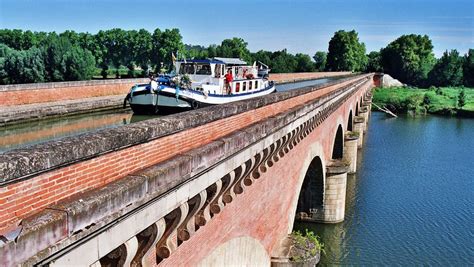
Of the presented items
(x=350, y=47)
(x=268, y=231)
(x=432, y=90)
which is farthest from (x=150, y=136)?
(x=350, y=47)

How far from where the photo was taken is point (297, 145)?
14.2 meters

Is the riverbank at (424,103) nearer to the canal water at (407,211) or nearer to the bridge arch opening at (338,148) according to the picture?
the canal water at (407,211)

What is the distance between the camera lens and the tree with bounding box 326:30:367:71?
342 ft

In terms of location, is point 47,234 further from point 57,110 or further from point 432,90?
point 432,90

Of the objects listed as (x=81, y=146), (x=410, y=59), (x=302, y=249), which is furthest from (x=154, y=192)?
(x=410, y=59)

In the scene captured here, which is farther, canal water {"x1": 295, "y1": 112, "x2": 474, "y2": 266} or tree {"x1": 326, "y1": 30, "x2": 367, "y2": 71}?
tree {"x1": 326, "y1": 30, "x2": 367, "y2": 71}

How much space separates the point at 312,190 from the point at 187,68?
28.3 ft

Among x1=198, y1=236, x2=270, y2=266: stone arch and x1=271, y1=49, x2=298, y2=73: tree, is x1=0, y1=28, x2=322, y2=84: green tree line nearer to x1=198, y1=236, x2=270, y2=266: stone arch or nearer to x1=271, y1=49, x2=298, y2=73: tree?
x1=271, y1=49, x2=298, y2=73: tree

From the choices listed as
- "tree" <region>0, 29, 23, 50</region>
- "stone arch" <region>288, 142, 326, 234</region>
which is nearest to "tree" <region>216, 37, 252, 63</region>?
"tree" <region>0, 29, 23, 50</region>

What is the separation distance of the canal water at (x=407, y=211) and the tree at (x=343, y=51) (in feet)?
209

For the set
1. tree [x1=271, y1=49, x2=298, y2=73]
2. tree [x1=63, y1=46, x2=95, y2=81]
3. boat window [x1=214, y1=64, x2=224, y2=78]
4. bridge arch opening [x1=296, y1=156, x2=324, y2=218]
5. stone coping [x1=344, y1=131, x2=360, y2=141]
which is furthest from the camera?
tree [x1=271, y1=49, x2=298, y2=73]

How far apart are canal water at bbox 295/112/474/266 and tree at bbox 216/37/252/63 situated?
155ft

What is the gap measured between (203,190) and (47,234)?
3039 millimetres

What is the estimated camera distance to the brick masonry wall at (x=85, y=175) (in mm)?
3504
